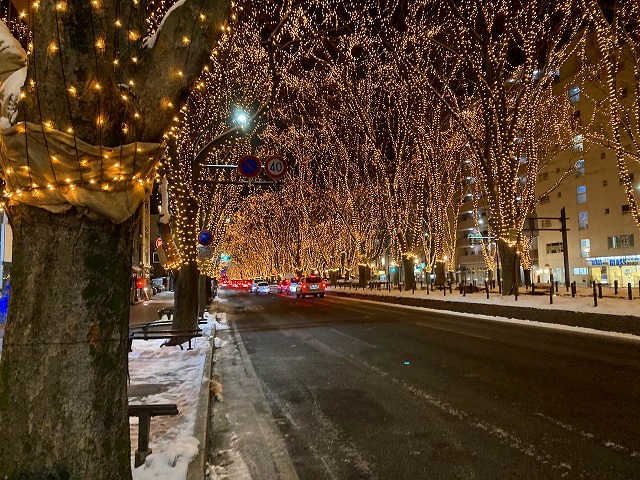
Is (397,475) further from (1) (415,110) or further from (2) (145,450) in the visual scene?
(1) (415,110)

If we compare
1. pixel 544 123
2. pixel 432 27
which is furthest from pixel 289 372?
pixel 544 123

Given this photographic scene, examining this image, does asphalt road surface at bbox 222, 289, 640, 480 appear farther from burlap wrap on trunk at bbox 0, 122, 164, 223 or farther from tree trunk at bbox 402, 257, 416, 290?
tree trunk at bbox 402, 257, 416, 290

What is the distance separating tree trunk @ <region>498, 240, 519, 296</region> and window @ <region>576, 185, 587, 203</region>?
36932 millimetres

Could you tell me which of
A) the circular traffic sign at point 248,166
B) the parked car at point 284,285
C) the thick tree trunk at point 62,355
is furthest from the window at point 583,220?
the thick tree trunk at point 62,355

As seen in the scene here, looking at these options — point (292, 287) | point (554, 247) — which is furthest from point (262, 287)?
point (554, 247)

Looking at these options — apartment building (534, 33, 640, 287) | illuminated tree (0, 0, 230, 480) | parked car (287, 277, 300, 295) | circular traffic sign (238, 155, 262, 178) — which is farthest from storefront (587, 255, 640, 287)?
illuminated tree (0, 0, 230, 480)

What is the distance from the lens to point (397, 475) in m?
4.61

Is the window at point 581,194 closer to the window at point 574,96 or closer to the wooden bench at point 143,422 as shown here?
the window at point 574,96

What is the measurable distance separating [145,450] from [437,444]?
3.00 m

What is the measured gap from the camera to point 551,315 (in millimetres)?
16406

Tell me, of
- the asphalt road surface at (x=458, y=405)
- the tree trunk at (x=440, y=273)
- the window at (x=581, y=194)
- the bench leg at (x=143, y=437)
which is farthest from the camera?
the window at (x=581, y=194)

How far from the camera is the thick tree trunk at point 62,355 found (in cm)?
285

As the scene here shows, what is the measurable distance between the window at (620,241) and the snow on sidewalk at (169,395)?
4581 cm

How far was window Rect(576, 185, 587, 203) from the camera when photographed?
52.1 meters
